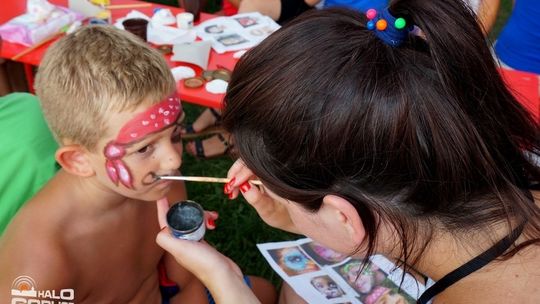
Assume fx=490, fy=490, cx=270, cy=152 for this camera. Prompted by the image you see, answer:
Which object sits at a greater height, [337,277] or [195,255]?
[195,255]

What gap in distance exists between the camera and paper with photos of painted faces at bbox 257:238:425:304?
5.14 ft

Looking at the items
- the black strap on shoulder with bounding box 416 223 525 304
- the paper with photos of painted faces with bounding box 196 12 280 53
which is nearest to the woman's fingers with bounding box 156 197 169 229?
the black strap on shoulder with bounding box 416 223 525 304

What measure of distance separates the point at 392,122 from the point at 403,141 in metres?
0.04

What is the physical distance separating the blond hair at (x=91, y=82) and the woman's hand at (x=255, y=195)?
0.34m

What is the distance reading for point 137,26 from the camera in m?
2.33

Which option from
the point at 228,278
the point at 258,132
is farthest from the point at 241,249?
the point at 258,132

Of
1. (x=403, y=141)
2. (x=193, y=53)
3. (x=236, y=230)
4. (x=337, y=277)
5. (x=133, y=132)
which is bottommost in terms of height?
(x=236, y=230)

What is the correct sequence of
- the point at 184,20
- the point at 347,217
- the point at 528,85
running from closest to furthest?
1. the point at 347,217
2. the point at 528,85
3. the point at 184,20

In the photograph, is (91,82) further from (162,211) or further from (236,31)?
(236,31)

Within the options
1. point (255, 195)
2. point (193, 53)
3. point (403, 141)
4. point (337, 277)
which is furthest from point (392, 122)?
point (193, 53)

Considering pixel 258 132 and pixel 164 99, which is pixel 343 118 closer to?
pixel 258 132

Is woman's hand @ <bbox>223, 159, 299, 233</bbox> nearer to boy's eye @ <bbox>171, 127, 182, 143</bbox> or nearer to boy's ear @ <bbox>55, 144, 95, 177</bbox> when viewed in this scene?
boy's eye @ <bbox>171, 127, 182, 143</bbox>

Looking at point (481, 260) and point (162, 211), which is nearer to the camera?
point (481, 260)

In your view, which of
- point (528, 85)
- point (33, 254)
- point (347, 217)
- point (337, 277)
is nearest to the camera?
point (347, 217)
